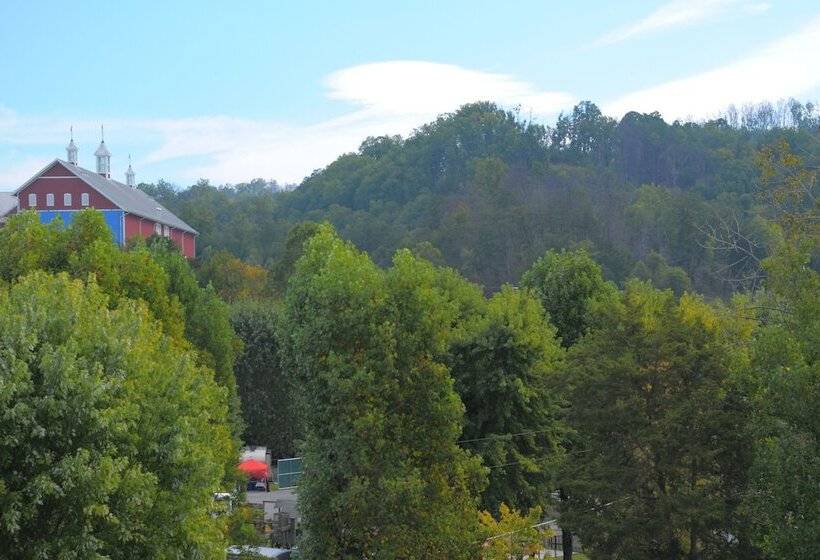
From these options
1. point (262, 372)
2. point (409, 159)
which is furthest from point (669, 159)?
point (262, 372)

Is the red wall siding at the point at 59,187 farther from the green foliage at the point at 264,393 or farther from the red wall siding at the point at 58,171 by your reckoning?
the green foliage at the point at 264,393

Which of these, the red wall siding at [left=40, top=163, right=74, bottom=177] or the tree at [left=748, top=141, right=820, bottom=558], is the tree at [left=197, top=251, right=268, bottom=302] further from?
the tree at [left=748, top=141, right=820, bottom=558]

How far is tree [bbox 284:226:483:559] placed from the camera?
27078 mm

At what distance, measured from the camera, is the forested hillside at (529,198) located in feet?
328

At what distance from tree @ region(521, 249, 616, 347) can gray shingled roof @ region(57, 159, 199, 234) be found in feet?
143

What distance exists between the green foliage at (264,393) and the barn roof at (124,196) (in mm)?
23292

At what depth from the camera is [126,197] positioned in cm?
8331

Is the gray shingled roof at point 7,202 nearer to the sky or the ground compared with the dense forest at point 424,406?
nearer to the sky

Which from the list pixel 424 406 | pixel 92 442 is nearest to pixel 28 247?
pixel 424 406

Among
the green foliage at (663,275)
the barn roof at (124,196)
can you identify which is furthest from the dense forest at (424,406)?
the green foliage at (663,275)

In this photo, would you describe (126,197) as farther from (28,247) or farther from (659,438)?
(659,438)

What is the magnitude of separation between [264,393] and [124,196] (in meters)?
30.6

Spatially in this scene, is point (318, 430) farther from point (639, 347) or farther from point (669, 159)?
point (669, 159)

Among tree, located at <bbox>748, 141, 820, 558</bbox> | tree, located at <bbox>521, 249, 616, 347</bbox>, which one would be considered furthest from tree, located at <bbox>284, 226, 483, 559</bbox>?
tree, located at <bbox>521, 249, 616, 347</bbox>
